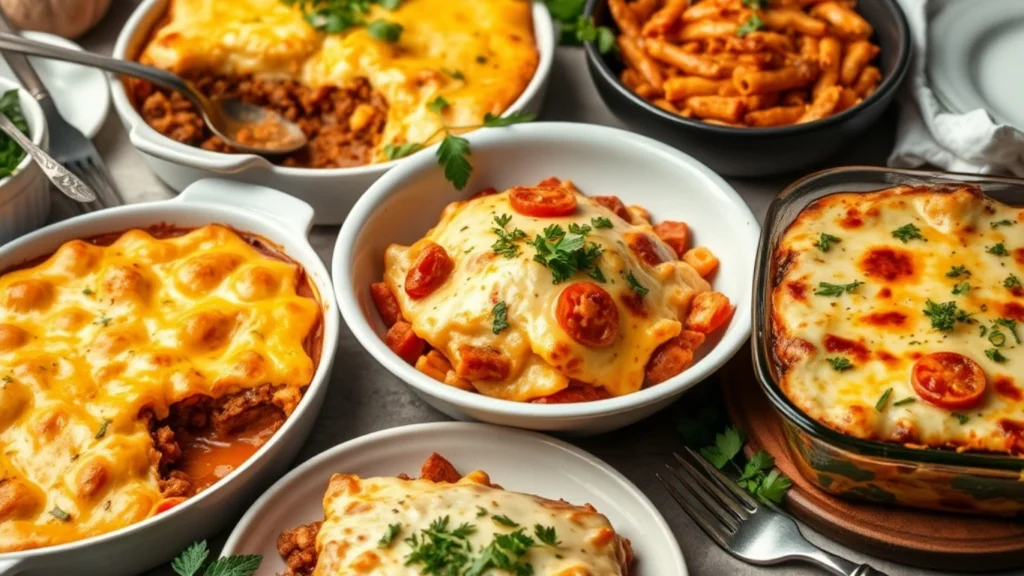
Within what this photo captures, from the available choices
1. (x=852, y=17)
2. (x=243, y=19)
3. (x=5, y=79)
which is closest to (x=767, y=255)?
(x=852, y=17)

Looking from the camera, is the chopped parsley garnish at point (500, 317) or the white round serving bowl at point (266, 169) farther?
the white round serving bowl at point (266, 169)

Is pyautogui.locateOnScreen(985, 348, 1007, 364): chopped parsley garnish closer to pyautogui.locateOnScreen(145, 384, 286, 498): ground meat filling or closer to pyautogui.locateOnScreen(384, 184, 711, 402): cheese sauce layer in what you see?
pyautogui.locateOnScreen(384, 184, 711, 402): cheese sauce layer

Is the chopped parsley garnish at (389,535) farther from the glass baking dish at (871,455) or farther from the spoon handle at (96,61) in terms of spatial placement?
the spoon handle at (96,61)

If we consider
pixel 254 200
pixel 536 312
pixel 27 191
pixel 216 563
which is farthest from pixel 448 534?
pixel 27 191

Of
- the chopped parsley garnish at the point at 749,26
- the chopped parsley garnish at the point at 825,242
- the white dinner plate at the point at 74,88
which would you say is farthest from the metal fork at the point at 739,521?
the white dinner plate at the point at 74,88

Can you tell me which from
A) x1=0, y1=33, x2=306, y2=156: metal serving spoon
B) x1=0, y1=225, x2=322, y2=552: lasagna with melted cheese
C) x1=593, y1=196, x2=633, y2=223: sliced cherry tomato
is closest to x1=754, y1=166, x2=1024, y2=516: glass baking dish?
x1=593, y1=196, x2=633, y2=223: sliced cherry tomato
